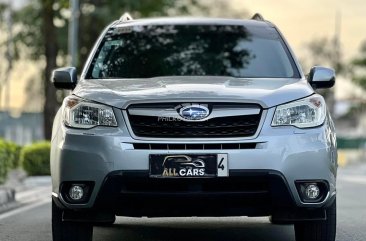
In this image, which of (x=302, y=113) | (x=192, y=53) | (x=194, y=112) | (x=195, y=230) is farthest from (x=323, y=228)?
(x=195, y=230)

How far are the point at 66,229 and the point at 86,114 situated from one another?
86 cm

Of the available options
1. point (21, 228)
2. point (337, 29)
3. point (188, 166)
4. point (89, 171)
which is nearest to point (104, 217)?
point (89, 171)

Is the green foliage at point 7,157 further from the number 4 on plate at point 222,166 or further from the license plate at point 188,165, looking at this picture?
the number 4 on plate at point 222,166

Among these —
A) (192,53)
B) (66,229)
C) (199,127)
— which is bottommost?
(66,229)

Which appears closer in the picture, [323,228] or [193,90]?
[193,90]

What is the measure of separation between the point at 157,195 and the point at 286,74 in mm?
1729

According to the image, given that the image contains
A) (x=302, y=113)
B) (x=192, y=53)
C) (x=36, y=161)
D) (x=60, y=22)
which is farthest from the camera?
(x=60, y=22)

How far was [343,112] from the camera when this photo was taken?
406 ft

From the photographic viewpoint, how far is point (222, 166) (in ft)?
18.3

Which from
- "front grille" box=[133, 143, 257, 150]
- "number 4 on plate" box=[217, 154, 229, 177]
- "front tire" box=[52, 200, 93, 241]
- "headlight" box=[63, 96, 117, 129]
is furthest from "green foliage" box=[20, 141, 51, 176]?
"number 4 on plate" box=[217, 154, 229, 177]

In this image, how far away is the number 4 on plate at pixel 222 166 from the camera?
5.57m

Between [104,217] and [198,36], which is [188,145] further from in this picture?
[198,36]

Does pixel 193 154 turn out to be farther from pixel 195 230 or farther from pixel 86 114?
pixel 195 230

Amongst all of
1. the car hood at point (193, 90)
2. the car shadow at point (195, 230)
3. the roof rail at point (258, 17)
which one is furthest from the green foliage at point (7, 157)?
the car hood at point (193, 90)
